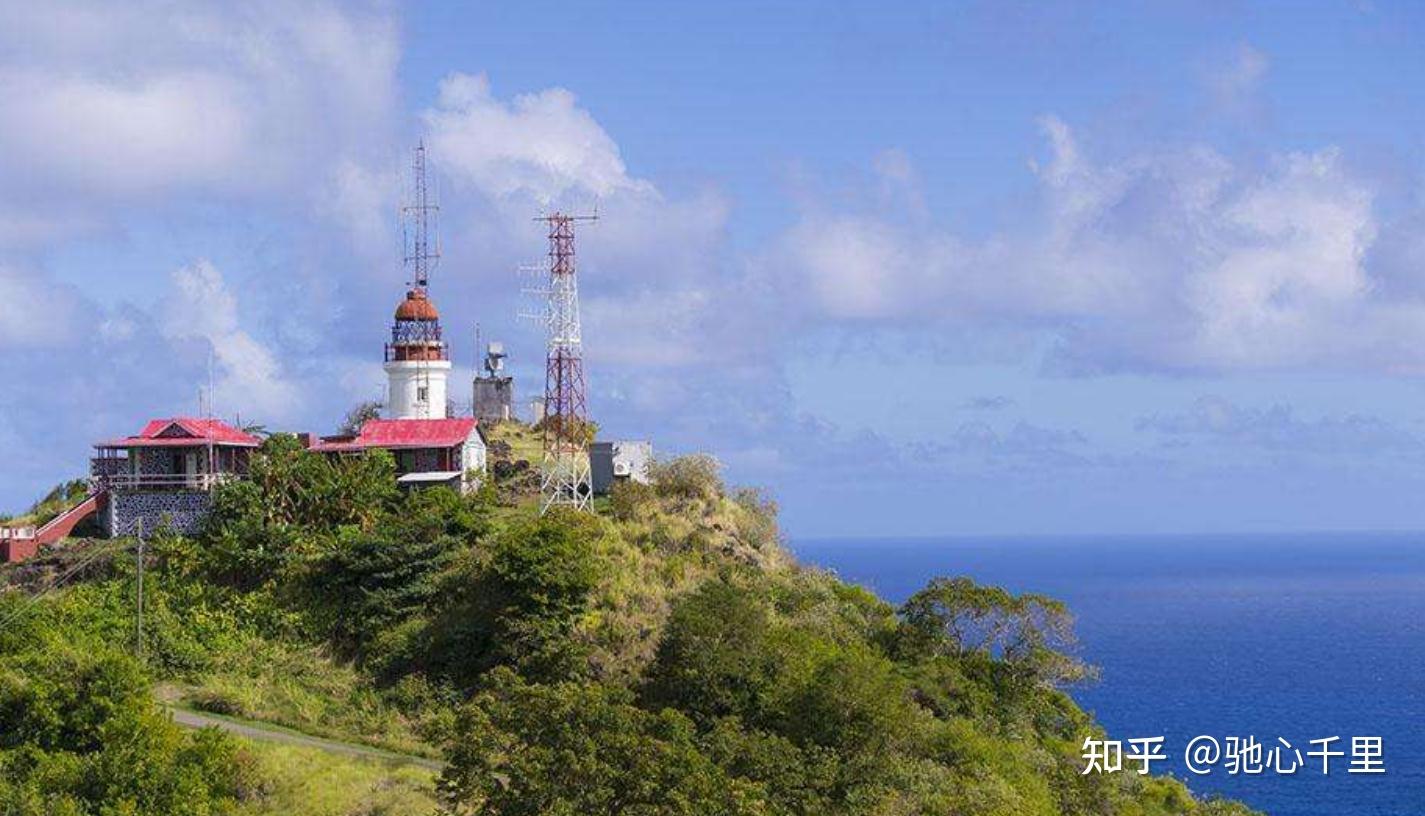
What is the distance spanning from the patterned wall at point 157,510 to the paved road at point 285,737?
1086 centimetres

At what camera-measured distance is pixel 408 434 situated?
2143 inches

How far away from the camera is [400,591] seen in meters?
46.1

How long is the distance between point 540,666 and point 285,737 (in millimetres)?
6529

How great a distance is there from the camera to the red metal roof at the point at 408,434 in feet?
175

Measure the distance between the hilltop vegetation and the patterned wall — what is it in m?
1.49

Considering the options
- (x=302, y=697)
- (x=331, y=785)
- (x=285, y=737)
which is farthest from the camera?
(x=302, y=697)

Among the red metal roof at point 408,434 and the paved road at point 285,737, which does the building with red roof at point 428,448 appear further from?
the paved road at point 285,737

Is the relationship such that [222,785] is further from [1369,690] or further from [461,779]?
[1369,690]

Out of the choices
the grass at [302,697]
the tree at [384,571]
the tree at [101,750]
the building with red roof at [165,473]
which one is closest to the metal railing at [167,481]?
the building with red roof at [165,473]

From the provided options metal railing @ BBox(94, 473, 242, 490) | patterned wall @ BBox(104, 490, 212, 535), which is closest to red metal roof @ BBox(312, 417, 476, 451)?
metal railing @ BBox(94, 473, 242, 490)

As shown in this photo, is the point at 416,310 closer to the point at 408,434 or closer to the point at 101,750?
the point at 408,434

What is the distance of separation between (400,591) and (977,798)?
18.1m

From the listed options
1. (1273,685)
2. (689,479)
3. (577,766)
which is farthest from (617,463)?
(1273,685)

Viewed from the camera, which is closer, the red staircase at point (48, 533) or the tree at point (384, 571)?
the tree at point (384, 571)
